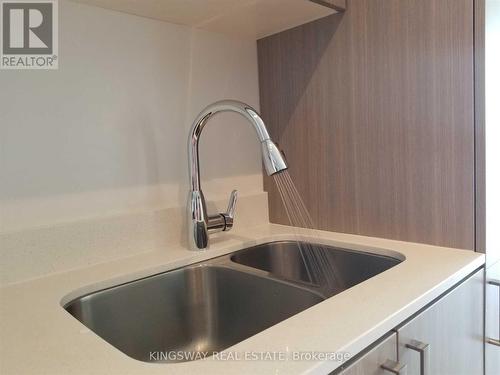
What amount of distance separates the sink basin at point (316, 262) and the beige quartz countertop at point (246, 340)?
0.07m

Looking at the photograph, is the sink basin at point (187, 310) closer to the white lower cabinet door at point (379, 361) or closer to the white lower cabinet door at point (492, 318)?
the white lower cabinet door at point (379, 361)

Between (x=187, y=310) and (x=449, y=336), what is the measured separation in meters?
0.63

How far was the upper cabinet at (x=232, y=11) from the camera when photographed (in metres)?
1.00

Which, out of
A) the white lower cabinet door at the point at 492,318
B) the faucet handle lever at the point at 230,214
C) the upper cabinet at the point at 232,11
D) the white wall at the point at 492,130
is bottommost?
the white lower cabinet door at the point at 492,318

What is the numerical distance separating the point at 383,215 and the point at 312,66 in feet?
1.75

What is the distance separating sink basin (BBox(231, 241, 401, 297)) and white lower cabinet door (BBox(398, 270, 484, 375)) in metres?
0.18

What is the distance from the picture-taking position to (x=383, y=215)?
111 centimetres

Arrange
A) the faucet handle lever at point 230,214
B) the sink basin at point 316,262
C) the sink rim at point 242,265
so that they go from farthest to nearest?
the faucet handle lever at point 230,214 < the sink basin at point 316,262 < the sink rim at point 242,265

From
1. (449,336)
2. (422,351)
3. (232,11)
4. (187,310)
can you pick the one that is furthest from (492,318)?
(232,11)

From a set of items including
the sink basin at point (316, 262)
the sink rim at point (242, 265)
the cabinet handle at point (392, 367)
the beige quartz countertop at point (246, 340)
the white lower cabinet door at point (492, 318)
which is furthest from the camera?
the sink basin at point (316, 262)

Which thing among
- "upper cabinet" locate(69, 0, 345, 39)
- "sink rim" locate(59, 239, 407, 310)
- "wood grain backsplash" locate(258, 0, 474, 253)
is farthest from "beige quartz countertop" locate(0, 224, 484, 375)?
"upper cabinet" locate(69, 0, 345, 39)

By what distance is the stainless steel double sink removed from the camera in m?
0.87

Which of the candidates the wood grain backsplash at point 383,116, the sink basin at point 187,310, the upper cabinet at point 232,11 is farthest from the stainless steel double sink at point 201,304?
the upper cabinet at point 232,11

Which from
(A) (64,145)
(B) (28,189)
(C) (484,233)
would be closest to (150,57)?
(A) (64,145)
